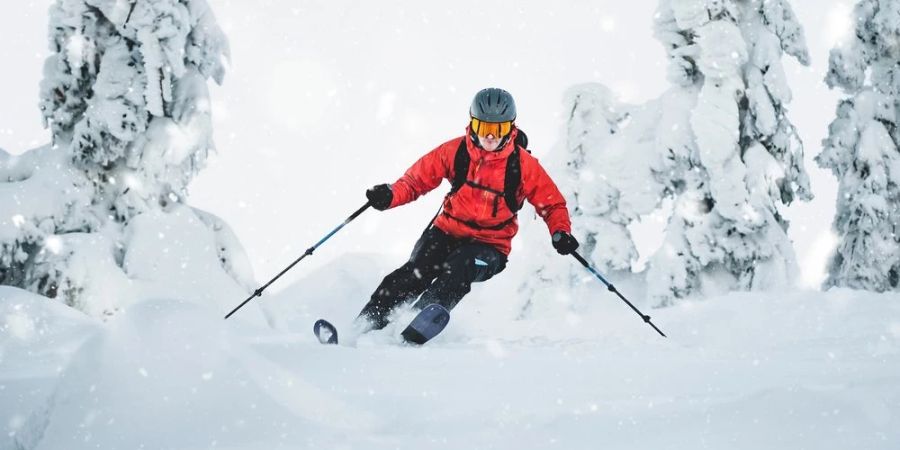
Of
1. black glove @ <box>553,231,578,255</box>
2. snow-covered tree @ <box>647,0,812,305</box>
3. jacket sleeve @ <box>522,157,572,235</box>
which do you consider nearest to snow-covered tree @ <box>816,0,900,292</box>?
snow-covered tree @ <box>647,0,812,305</box>

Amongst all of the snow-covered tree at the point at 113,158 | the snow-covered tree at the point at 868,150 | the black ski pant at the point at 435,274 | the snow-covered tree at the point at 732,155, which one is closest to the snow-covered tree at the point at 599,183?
the snow-covered tree at the point at 732,155

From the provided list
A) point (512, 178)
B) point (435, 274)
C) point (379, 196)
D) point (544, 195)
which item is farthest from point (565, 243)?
point (379, 196)

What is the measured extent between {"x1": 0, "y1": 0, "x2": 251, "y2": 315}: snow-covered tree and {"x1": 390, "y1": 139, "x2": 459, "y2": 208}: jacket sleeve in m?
5.59

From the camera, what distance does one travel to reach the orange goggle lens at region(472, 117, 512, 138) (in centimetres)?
488

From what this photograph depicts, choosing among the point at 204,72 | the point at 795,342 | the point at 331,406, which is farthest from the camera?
the point at 204,72

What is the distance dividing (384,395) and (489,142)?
123 inches

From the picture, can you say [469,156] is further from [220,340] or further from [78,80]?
[78,80]

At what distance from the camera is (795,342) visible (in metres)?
4.26

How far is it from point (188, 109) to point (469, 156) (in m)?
6.88

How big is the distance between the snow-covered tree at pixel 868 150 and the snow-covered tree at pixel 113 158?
13.4m

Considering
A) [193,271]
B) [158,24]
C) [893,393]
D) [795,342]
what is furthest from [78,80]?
[893,393]

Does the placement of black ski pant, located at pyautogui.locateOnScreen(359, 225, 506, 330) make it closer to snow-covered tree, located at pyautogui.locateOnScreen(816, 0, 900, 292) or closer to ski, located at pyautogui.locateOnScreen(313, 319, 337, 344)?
ski, located at pyautogui.locateOnScreen(313, 319, 337, 344)

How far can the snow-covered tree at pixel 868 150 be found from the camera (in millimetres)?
13359

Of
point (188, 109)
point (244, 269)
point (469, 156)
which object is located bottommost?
point (244, 269)
